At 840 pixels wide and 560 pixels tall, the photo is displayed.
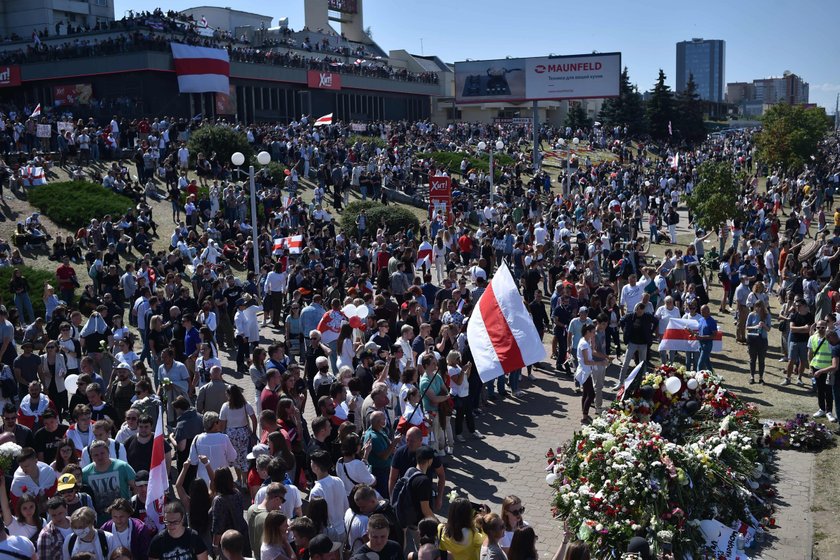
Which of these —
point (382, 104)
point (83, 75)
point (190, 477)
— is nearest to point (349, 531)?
point (190, 477)

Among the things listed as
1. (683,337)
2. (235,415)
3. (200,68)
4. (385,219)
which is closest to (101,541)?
(235,415)

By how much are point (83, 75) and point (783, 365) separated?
3690 centimetres

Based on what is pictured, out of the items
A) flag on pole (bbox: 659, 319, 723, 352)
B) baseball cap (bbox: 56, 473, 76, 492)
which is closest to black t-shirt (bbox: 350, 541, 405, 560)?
baseball cap (bbox: 56, 473, 76, 492)

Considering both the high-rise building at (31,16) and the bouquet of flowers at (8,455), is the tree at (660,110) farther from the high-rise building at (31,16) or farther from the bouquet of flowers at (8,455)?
the bouquet of flowers at (8,455)

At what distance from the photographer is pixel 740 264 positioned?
20.0 meters

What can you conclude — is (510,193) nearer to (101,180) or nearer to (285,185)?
(285,185)

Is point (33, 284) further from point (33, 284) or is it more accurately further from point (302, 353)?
point (302, 353)

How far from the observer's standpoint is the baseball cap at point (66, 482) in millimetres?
7121

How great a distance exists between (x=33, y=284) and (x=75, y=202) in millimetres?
6687

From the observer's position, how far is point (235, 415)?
9070 mm

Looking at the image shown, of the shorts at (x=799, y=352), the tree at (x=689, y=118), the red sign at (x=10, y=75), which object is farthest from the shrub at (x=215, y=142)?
the tree at (x=689, y=118)

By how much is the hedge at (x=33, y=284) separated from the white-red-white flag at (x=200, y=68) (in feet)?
Result: 75.4

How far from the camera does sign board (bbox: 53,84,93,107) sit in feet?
140

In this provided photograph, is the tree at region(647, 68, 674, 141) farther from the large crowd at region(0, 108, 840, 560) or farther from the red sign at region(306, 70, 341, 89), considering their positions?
the large crowd at region(0, 108, 840, 560)
